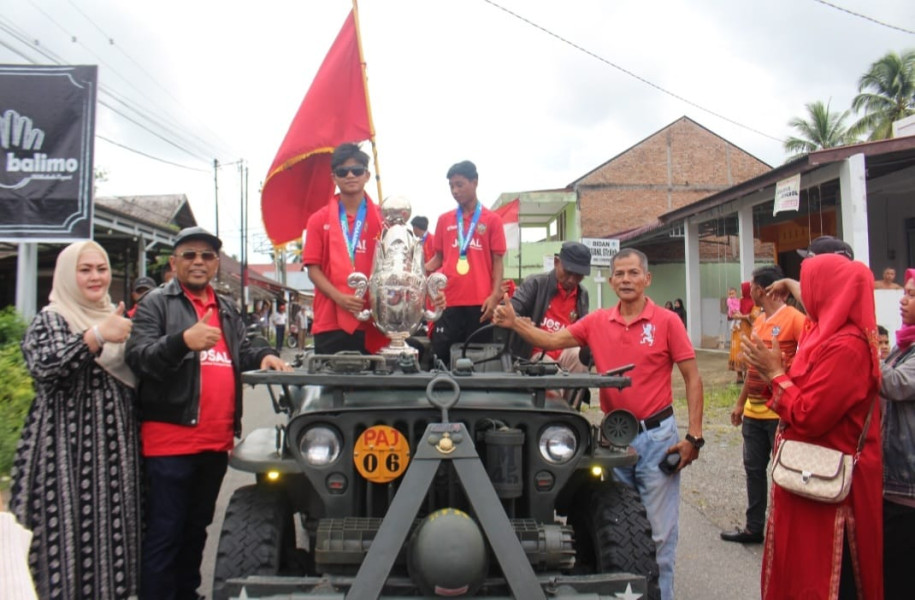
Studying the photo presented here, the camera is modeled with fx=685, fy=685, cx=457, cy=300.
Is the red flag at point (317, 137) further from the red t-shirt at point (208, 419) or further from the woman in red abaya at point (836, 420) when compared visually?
the woman in red abaya at point (836, 420)

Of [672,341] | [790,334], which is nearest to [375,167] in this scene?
[672,341]

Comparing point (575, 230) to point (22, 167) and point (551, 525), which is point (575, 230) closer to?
point (22, 167)

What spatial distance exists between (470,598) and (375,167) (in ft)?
11.6

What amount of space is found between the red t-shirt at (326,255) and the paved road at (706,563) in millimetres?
1706

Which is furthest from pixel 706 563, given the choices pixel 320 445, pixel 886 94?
pixel 886 94

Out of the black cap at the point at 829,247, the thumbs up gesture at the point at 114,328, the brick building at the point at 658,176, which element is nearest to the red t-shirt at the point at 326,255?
the thumbs up gesture at the point at 114,328

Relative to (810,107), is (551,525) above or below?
below

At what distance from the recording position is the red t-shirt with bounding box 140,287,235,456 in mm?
3203

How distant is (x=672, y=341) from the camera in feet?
11.6

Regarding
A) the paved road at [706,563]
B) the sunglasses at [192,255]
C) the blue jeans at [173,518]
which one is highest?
the sunglasses at [192,255]

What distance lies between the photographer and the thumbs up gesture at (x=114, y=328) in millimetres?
2934

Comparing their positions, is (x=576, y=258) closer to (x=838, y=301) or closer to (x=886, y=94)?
(x=838, y=301)

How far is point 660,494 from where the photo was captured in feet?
11.1

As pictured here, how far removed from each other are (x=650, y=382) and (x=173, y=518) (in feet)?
7.90
